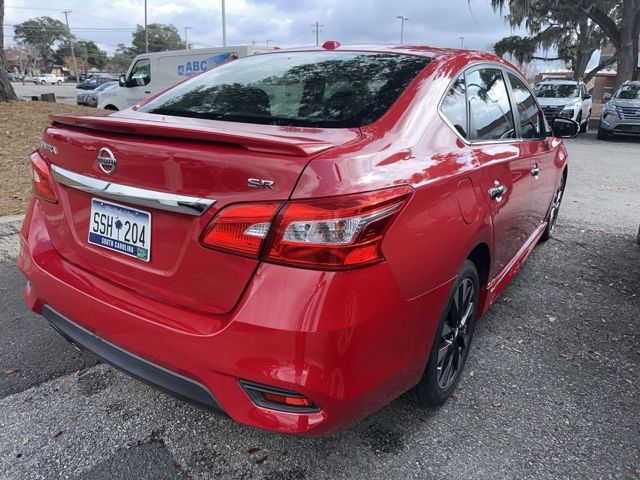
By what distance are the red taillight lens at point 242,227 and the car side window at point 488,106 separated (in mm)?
1281

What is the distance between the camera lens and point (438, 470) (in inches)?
82.2

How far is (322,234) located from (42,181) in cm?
139

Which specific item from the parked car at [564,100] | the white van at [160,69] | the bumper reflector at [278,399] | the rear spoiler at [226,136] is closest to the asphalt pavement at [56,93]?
the white van at [160,69]

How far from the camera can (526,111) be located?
3.51m

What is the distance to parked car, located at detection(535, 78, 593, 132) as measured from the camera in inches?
627

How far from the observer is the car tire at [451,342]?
221 cm

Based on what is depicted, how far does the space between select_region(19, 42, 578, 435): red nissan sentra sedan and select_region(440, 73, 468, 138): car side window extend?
0.01 meters

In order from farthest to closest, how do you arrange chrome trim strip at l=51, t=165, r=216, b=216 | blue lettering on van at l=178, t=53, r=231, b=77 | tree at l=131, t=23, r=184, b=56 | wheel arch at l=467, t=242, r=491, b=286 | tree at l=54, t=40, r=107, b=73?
tree at l=54, t=40, r=107, b=73 → tree at l=131, t=23, r=184, b=56 → blue lettering on van at l=178, t=53, r=231, b=77 → wheel arch at l=467, t=242, r=491, b=286 → chrome trim strip at l=51, t=165, r=216, b=216

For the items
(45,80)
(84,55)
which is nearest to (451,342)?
(45,80)

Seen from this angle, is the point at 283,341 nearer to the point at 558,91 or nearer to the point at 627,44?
the point at 558,91

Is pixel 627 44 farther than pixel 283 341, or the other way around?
pixel 627 44

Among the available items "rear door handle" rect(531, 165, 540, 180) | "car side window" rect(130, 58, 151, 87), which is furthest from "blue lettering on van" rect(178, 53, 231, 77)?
"rear door handle" rect(531, 165, 540, 180)

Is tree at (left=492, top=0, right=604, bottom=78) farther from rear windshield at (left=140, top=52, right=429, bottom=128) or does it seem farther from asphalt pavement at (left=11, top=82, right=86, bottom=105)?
rear windshield at (left=140, top=52, right=429, bottom=128)

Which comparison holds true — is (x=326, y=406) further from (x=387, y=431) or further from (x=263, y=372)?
(x=387, y=431)
